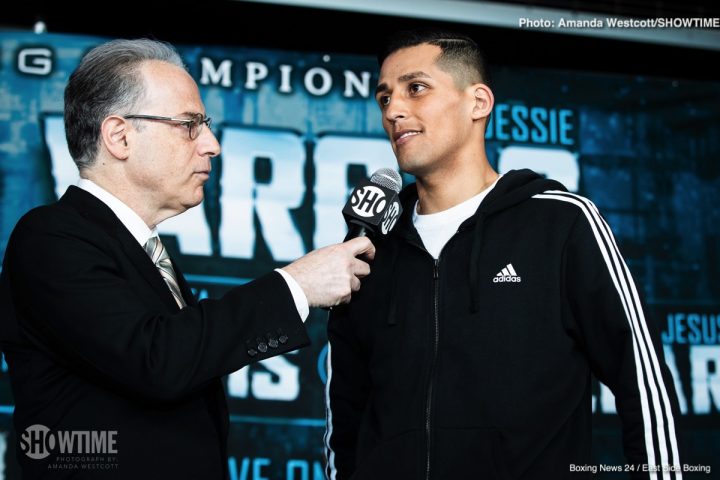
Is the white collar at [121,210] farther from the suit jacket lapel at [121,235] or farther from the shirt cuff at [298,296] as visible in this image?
the shirt cuff at [298,296]

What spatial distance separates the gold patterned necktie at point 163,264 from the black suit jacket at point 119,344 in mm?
128

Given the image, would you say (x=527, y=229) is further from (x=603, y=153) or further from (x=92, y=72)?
(x=603, y=153)

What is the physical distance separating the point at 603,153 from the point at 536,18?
0.66 meters

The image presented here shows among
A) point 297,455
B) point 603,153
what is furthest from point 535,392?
point 603,153

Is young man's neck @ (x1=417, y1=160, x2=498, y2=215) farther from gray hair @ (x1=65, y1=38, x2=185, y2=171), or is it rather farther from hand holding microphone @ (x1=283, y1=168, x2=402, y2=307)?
gray hair @ (x1=65, y1=38, x2=185, y2=171)

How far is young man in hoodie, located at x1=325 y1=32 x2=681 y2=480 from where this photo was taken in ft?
5.52

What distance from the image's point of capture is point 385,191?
5.86ft

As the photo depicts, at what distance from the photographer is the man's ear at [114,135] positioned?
67.7 inches

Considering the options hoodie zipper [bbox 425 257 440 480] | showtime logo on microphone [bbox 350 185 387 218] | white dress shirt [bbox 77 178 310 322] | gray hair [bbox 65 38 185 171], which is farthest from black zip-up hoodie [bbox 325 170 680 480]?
gray hair [bbox 65 38 185 171]

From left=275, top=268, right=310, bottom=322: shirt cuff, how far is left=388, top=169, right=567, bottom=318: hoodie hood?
0.41m

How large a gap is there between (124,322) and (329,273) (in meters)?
0.40

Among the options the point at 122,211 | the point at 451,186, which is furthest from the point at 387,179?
the point at 122,211

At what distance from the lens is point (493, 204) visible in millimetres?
1906

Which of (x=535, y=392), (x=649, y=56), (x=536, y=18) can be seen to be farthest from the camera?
(x=649, y=56)
